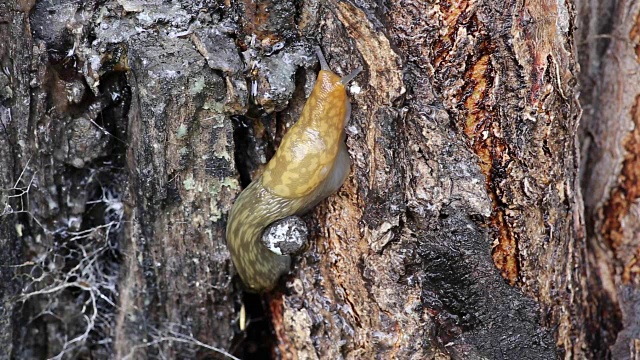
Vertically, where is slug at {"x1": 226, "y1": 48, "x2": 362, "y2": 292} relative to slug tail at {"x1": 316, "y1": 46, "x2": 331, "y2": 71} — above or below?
below

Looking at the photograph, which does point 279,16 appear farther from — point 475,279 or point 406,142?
point 475,279

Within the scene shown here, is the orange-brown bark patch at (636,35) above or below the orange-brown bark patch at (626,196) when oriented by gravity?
above

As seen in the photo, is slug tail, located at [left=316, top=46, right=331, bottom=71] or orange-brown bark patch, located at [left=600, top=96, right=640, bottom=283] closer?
slug tail, located at [left=316, top=46, right=331, bottom=71]

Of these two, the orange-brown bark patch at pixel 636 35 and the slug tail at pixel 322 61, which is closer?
the slug tail at pixel 322 61

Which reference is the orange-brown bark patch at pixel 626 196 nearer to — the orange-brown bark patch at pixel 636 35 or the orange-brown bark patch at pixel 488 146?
the orange-brown bark patch at pixel 636 35

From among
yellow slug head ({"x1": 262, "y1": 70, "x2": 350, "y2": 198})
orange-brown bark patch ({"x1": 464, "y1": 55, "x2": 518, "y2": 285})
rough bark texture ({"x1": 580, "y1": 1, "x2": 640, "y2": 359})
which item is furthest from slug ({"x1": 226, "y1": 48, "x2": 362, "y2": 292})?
rough bark texture ({"x1": 580, "y1": 1, "x2": 640, "y2": 359})

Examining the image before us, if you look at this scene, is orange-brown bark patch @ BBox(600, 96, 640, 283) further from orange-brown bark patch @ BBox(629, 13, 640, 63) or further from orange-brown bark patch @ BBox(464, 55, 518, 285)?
orange-brown bark patch @ BBox(464, 55, 518, 285)

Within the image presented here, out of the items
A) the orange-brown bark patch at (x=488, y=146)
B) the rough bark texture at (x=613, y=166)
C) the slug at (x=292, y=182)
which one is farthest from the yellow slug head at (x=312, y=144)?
the rough bark texture at (x=613, y=166)
